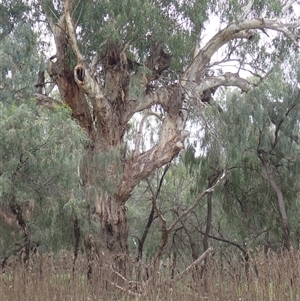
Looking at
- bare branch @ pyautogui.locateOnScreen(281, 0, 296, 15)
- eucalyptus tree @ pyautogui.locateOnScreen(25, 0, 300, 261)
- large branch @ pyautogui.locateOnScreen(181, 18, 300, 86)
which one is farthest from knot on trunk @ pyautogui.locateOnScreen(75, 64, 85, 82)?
bare branch @ pyautogui.locateOnScreen(281, 0, 296, 15)

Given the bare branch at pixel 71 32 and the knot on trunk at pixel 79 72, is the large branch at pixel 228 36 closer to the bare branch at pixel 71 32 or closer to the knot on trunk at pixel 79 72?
the knot on trunk at pixel 79 72

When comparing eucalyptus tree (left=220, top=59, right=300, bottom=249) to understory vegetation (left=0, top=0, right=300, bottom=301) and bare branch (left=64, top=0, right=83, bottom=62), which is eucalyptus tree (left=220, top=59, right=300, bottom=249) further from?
bare branch (left=64, top=0, right=83, bottom=62)

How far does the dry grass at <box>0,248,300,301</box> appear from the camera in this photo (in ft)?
20.5

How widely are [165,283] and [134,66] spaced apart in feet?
23.9

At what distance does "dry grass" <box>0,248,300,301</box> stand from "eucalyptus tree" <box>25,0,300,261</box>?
4049 mm

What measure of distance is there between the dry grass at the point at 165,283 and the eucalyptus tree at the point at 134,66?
405 centimetres

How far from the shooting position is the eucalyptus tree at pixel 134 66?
37.9ft

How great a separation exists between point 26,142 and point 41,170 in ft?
1.87

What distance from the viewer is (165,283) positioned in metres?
6.41

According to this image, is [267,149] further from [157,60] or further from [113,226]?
[113,226]

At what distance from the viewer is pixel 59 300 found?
6.67 metres

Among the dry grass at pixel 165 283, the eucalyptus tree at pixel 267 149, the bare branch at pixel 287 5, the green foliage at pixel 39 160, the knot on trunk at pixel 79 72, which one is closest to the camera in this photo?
the dry grass at pixel 165 283

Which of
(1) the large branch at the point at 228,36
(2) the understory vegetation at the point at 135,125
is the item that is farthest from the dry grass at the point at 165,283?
(1) the large branch at the point at 228,36

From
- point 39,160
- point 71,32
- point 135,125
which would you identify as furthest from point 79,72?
point 135,125
